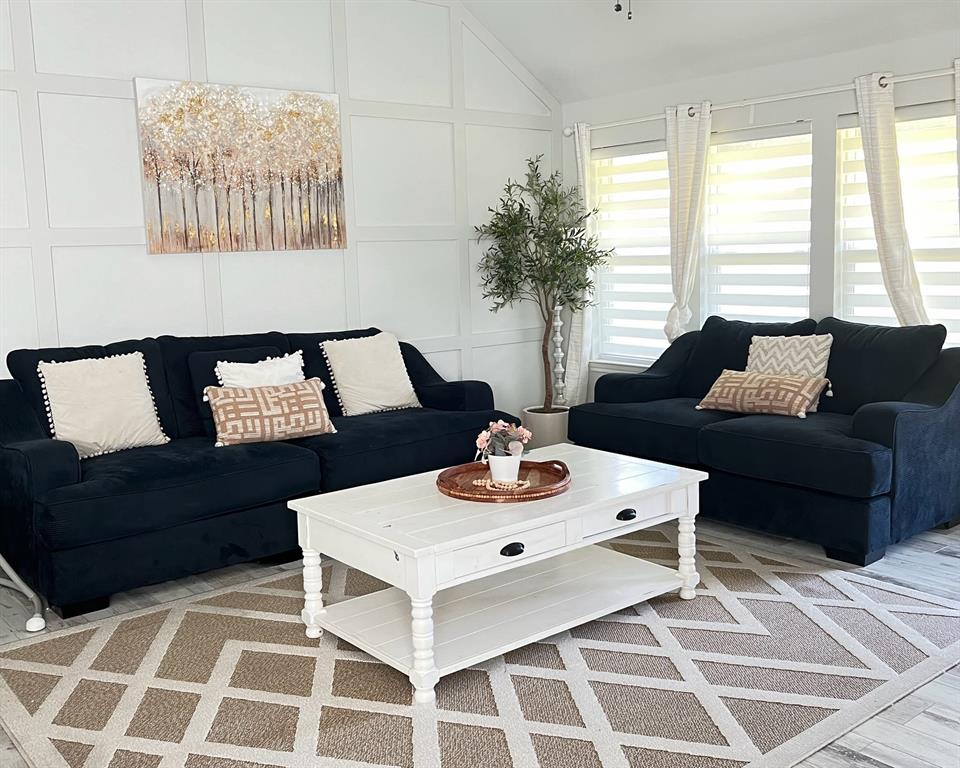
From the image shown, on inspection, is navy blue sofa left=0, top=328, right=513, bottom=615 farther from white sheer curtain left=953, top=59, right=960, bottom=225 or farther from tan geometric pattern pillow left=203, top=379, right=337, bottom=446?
white sheer curtain left=953, top=59, right=960, bottom=225

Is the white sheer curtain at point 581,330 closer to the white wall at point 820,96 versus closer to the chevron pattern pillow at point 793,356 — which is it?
the white wall at point 820,96

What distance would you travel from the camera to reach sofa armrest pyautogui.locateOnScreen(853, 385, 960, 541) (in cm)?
396

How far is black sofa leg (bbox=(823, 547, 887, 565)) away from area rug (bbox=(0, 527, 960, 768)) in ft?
0.52

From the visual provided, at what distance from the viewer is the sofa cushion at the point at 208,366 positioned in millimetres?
4523

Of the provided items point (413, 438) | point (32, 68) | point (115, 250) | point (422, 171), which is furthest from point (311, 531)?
point (422, 171)

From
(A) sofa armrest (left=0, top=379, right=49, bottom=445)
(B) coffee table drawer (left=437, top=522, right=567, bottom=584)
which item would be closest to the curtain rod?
(B) coffee table drawer (left=437, top=522, right=567, bottom=584)

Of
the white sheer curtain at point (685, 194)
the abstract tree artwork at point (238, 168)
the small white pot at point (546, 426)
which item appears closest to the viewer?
the abstract tree artwork at point (238, 168)

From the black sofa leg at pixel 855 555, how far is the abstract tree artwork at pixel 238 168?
3032 mm

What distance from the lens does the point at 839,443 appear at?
13.0 feet

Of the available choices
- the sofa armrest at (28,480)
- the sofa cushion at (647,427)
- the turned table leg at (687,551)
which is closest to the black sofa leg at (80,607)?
the sofa armrest at (28,480)

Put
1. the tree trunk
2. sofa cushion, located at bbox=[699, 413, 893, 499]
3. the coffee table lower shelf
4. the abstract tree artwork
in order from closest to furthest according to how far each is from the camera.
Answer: the coffee table lower shelf, sofa cushion, located at bbox=[699, 413, 893, 499], the abstract tree artwork, the tree trunk

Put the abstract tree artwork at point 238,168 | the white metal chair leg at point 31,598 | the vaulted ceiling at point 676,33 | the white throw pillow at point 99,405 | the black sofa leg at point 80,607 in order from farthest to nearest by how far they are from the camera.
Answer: the abstract tree artwork at point 238,168
the vaulted ceiling at point 676,33
the white throw pillow at point 99,405
the black sofa leg at point 80,607
the white metal chair leg at point 31,598

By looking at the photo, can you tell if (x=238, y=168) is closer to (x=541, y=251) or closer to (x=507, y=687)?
(x=541, y=251)

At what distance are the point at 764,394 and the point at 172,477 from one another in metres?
2.67
